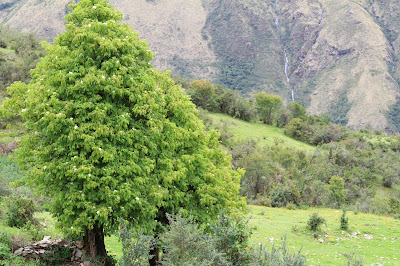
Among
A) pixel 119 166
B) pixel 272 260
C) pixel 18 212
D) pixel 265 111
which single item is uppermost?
pixel 119 166

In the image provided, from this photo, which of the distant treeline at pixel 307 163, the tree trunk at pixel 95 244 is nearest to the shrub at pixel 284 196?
the distant treeline at pixel 307 163

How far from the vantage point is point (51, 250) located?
13.0m

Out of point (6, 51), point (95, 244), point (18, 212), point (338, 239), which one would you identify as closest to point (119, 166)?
point (95, 244)

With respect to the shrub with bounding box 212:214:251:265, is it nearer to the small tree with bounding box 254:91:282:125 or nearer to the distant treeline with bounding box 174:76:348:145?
the distant treeline with bounding box 174:76:348:145

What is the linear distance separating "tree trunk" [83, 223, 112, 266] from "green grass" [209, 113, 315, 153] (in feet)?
177

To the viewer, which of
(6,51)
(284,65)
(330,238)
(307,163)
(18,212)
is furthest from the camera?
(284,65)

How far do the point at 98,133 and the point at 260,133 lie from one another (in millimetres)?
67533

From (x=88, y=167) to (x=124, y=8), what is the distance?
19519 cm

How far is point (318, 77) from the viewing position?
18488cm

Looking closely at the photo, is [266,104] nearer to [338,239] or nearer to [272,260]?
[338,239]

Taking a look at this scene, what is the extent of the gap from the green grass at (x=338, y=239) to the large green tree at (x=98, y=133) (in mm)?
9329

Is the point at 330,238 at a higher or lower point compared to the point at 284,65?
higher

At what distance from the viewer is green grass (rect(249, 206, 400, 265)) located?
18.1 metres

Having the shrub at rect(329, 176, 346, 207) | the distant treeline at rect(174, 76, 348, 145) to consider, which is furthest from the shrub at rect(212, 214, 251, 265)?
the distant treeline at rect(174, 76, 348, 145)
